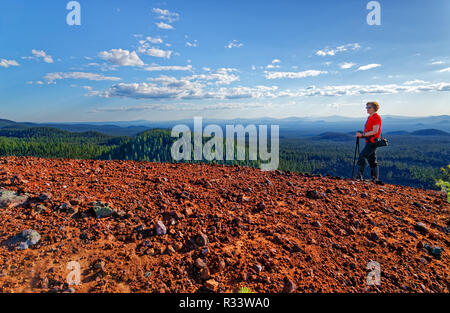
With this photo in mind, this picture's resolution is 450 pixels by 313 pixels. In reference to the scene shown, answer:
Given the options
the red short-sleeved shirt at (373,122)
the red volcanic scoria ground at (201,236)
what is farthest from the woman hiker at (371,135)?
the red volcanic scoria ground at (201,236)

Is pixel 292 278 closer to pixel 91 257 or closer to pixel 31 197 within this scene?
pixel 91 257

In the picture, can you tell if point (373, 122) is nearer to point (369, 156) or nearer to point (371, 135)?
point (371, 135)

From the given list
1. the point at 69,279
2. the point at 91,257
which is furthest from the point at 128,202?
the point at 69,279

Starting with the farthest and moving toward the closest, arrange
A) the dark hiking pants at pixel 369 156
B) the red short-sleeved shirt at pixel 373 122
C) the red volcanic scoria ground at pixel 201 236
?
the dark hiking pants at pixel 369 156 → the red short-sleeved shirt at pixel 373 122 → the red volcanic scoria ground at pixel 201 236

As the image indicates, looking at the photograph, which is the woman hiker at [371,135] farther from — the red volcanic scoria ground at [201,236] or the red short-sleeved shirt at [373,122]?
the red volcanic scoria ground at [201,236]

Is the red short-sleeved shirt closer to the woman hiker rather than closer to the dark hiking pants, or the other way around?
the woman hiker

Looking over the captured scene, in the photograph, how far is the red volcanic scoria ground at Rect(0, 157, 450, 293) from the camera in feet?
13.4

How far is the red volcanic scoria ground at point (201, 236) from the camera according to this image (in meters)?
4.08

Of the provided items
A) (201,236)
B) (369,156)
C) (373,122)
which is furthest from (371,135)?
(201,236)

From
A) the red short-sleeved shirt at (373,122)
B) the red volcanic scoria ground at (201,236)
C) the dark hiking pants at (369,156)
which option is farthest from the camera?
the dark hiking pants at (369,156)

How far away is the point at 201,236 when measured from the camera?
16.3ft

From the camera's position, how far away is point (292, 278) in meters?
4.37

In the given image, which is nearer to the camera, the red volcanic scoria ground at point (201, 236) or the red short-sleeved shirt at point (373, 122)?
the red volcanic scoria ground at point (201, 236)
